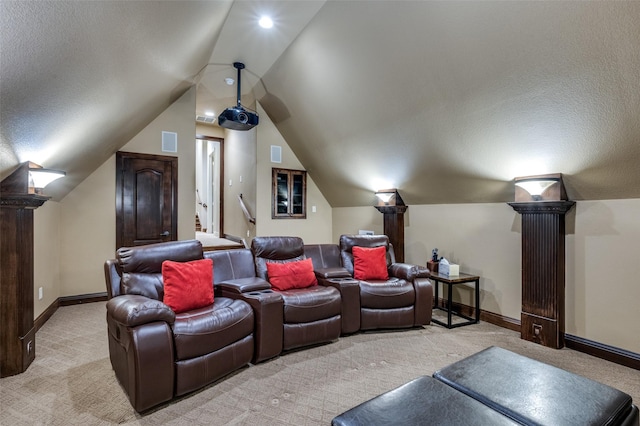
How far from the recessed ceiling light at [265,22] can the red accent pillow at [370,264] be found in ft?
9.47

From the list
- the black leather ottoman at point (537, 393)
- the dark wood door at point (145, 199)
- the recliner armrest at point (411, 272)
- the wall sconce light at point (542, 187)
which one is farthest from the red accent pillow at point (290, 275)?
the dark wood door at point (145, 199)

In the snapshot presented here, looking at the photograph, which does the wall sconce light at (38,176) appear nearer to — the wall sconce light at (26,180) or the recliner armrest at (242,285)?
the wall sconce light at (26,180)

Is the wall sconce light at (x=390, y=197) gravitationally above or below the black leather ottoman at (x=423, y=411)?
above

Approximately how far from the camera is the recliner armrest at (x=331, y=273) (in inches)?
140

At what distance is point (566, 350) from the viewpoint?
3049 millimetres

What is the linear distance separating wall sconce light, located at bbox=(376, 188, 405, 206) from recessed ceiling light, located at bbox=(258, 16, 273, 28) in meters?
2.81

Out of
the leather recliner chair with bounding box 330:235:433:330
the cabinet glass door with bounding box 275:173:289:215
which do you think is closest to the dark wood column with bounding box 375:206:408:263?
the leather recliner chair with bounding box 330:235:433:330

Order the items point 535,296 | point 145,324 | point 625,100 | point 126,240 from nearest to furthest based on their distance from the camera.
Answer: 1. point 145,324
2. point 625,100
3. point 535,296
4. point 126,240

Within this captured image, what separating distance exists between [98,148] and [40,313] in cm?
202

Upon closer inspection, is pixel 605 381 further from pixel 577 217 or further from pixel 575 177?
pixel 575 177

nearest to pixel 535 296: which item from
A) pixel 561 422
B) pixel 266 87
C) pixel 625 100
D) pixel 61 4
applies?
pixel 625 100

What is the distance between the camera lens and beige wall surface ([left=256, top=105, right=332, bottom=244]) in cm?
591

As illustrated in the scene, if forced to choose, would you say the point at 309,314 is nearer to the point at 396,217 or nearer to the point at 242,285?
the point at 242,285

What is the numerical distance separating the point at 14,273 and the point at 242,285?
1799 mm
